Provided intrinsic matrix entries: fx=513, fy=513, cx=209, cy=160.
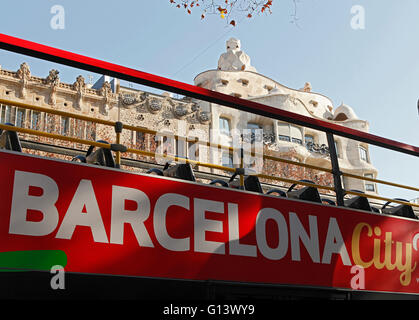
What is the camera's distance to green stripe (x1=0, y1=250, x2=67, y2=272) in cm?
436

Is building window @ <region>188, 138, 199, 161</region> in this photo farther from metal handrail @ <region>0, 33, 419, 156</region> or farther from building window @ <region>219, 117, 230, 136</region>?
building window @ <region>219, 117, 230, 136</region>

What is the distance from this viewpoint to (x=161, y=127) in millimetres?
42375

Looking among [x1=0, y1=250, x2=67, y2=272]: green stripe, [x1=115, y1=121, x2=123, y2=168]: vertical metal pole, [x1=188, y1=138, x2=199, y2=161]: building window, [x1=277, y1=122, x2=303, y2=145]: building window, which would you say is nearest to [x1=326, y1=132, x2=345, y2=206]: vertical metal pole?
[x1=188, y1=138, x2=199, y2=161]: building window

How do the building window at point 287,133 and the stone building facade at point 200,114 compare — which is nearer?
the stone building facade at point 200,114

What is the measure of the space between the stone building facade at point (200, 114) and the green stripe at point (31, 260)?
15821 mm

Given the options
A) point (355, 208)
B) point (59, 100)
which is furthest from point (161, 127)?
point (355, 208)

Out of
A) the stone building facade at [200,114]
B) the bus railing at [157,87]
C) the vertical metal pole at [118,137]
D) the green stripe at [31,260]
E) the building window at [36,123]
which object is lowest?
the green stripe at [31,260]

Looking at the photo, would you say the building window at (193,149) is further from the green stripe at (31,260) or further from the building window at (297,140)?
the building window at (297,140)

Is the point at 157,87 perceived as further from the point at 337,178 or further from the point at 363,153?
the point at 363,153

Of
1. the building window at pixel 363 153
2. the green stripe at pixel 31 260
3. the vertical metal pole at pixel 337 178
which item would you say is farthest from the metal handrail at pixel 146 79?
the building window at pixel 363 153

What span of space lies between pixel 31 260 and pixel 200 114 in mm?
41751

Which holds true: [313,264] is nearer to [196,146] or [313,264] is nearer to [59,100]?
[196,146]

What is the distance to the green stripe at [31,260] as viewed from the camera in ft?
14.3

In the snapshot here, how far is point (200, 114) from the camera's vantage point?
45.9 meters
